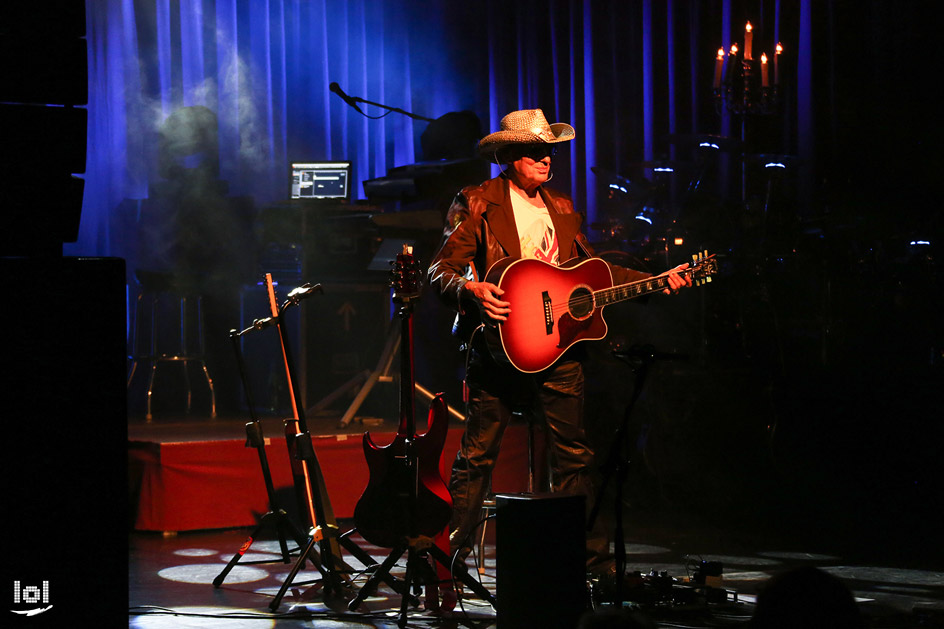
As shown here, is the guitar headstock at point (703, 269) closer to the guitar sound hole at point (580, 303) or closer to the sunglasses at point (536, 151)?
the guitar sound hole at point (580, 303)

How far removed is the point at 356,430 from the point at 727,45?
4.87 metres

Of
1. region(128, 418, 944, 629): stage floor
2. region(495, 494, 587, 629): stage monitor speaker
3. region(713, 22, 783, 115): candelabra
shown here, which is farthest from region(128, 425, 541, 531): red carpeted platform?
region(713, 22, 783, 115): candelabra

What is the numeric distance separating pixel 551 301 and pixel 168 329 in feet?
16.9

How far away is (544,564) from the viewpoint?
3.10 metres

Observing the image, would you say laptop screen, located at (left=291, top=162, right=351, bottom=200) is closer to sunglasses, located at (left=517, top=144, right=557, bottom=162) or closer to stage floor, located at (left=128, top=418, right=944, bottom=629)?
stage floor, located at (left=128, top=418, right=944, bottom=629)

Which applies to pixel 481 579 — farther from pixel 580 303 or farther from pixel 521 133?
pixel 521 133

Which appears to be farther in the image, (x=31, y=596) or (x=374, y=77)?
(x=374, y=77)

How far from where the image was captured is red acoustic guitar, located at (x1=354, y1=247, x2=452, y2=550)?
12.6 ft

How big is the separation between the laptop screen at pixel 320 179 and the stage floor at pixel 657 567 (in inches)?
85.2

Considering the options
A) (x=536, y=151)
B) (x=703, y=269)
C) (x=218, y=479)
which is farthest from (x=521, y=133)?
(x=218, y=479)

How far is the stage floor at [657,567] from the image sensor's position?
370cm

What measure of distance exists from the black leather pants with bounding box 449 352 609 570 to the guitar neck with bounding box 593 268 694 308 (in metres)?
0.32

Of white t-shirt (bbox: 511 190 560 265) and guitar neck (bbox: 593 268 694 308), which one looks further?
white t-shirt (bbox: 511 190 560 265)

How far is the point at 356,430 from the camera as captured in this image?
6316 mm
